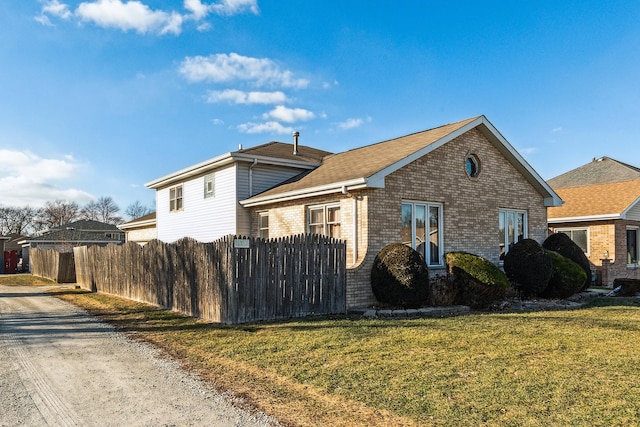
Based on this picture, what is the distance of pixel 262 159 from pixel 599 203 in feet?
49.0

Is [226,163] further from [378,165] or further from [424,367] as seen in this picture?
[424,367]

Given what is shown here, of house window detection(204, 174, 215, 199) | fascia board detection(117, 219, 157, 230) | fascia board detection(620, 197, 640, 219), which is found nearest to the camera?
house window detection(204, 174, 215, 199)

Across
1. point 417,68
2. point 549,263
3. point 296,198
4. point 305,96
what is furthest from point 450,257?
point 305,96

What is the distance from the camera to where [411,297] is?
11289 millimetres

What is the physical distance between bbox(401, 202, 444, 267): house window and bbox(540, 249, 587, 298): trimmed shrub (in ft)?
11.3

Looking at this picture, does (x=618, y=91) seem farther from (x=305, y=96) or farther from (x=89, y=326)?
(x=89, y=326)

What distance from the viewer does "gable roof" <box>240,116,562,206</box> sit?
41.0ft

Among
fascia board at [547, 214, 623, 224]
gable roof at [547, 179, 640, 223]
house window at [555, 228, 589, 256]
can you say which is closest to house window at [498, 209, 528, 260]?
fascia board at [547, 214, 623, 224]

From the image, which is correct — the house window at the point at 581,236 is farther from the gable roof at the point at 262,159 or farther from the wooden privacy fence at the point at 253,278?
the wooden privacy fence at the point at 253,278

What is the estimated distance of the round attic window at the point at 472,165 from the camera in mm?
15203

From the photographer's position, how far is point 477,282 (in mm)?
12039

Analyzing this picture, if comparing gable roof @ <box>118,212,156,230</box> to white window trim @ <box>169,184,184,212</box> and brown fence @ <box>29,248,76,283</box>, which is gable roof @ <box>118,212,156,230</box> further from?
white window trim @ <box>169,184,184,212</box>

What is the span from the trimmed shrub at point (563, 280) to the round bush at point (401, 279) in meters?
4.80

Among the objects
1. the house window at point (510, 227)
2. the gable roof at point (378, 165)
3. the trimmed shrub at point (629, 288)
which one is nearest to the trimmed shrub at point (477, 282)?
the gable roof at point (378, 165)
